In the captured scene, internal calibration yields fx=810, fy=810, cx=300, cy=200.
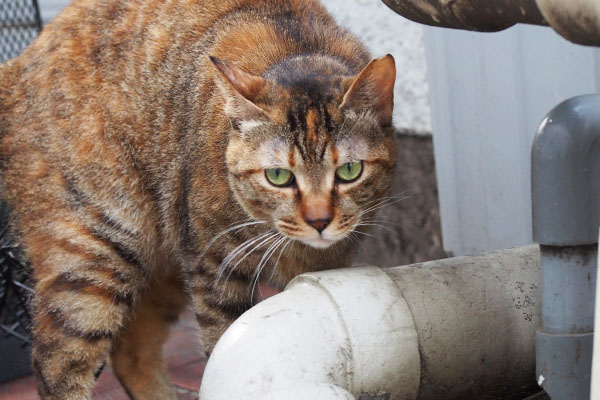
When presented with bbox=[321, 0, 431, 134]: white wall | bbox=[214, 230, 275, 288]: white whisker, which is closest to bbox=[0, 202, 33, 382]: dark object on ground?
bbox=[214, 230, 275, 288]: white whisker

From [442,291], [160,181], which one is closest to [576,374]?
[442,291]

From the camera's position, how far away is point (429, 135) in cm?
363

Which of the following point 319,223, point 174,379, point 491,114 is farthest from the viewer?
point 174,379

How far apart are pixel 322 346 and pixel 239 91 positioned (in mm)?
753

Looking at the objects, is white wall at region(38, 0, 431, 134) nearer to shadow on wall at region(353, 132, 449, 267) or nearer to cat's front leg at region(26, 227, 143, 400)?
shadow on wall at region(353, 132, 449, 267)

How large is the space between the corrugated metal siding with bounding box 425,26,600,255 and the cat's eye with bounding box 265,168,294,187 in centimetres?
114

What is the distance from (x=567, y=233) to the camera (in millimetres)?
Answer: 1686

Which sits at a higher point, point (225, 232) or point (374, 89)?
point (374, 89)

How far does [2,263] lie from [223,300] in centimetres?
129

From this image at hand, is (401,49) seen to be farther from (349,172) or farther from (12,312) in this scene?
(12,312)

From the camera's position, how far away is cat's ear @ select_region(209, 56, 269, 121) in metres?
2.18

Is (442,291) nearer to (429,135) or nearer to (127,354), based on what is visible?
(127,354)

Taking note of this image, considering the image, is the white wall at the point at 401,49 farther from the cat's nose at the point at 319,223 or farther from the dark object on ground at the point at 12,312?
the dark object on ground at the point at 12,312

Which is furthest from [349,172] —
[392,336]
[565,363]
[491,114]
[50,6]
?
[50,6]
